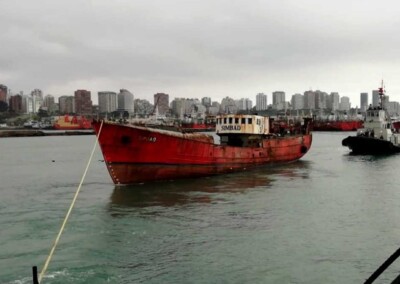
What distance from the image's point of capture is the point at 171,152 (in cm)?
2634

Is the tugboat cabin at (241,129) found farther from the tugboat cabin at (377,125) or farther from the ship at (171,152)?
the tugboat cabin at (377,125)

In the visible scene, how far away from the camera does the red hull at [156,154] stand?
25.0 meters

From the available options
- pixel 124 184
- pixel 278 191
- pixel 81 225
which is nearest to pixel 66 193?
pixel 124 184

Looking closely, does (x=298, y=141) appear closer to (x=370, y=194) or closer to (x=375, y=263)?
(x=370, y=194)

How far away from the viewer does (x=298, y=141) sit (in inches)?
1736

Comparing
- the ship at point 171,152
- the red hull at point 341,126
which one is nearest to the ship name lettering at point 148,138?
the ship at point 171,152

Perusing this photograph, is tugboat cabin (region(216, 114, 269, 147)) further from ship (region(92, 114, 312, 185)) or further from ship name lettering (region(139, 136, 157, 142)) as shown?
ship name lettering (region(139, 136, 157, 142))

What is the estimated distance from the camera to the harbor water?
1138cm

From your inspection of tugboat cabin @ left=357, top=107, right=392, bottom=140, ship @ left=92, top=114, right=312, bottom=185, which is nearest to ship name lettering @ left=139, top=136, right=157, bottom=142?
ship @ left=92, top=114, right=312, bottom=185

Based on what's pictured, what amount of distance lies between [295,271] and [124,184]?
641 inches

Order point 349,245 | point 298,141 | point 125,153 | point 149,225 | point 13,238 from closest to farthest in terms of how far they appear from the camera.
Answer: point 349,245
point 13,238
point 149,225
point 125,153
point 298,141

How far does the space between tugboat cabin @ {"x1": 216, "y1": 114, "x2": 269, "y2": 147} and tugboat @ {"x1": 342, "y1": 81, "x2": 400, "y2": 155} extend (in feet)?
69.7

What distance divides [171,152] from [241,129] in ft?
34.3

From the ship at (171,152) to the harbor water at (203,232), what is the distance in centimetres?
97
